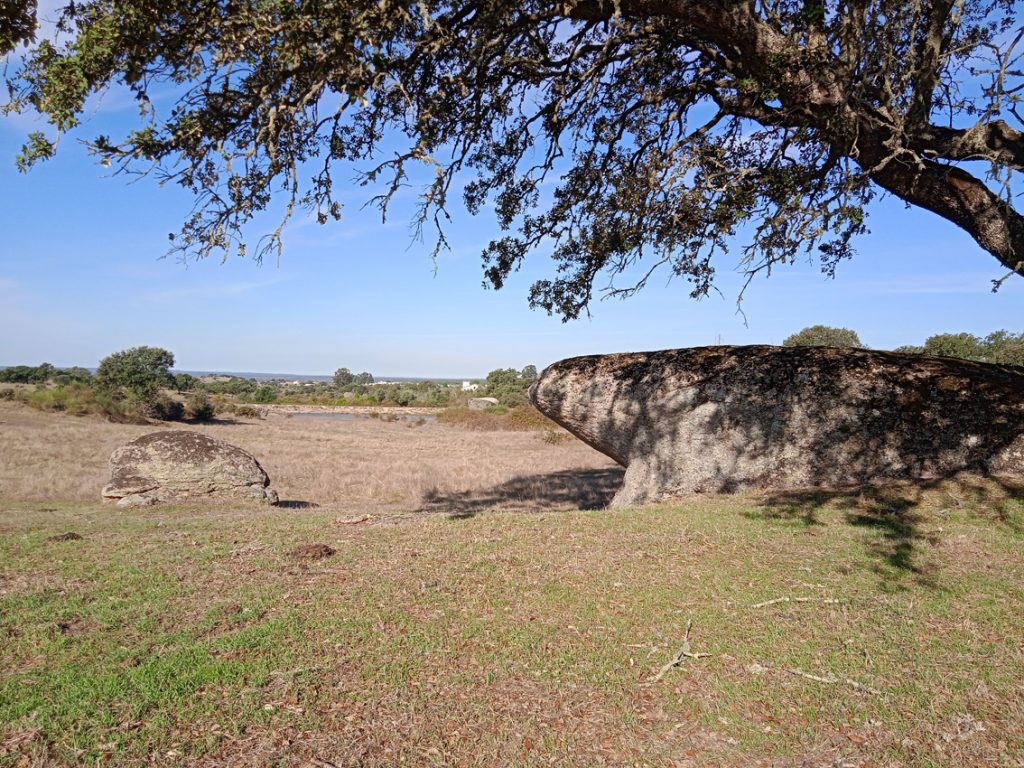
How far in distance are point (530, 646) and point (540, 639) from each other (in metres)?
0.14

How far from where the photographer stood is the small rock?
6652 mm

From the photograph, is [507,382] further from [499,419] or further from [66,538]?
[66,538]

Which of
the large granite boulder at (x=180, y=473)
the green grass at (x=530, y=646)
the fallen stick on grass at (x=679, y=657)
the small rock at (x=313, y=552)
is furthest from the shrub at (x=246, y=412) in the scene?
the fallen stick on grass at (x=679, y=657)

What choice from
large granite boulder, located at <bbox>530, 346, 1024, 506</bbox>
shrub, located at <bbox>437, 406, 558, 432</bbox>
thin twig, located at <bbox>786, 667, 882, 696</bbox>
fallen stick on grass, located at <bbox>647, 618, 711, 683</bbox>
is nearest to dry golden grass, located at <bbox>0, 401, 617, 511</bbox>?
shrub, located at <bbox>437, 406, 558, 432</bbox>

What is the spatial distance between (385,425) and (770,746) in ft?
132

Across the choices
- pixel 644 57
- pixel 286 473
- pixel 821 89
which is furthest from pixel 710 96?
pixel 286 473

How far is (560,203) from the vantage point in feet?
34.2

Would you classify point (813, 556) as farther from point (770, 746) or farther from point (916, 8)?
point (916, 8)

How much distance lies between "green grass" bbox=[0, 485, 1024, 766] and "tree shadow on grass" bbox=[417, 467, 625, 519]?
19.5 feet

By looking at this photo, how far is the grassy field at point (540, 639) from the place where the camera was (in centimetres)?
343

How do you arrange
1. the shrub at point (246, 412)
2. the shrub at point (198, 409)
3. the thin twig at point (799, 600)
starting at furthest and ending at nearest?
the shrub at point (246, 412) < the shrub at point (198, 409) < the thin twig at point (799, 600)

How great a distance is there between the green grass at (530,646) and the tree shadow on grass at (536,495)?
5.93m

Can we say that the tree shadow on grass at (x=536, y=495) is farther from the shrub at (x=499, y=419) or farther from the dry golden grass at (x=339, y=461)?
the shrub at (x=499, y=419)

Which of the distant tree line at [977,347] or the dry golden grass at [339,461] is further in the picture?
the distant tree line at [977,347]
